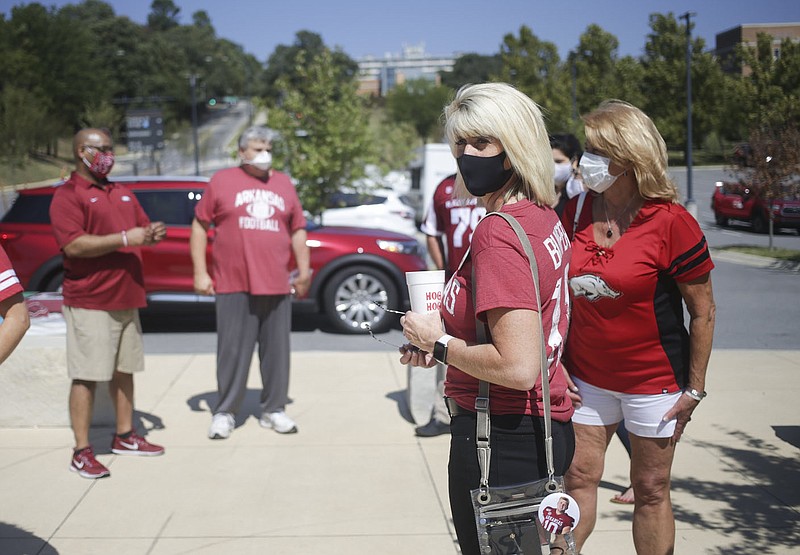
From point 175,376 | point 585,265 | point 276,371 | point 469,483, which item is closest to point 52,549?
point 276,371

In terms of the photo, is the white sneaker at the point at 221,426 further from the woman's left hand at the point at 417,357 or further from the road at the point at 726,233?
the woman's left hand at the point at 417,357

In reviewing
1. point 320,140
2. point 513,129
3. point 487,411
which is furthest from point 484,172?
point 320,140

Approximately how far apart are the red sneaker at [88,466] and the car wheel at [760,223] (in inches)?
679

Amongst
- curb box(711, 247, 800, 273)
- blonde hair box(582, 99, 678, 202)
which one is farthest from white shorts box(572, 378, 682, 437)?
curb box(711, 247, 800, 273)

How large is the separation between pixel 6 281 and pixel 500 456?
1.63 metres

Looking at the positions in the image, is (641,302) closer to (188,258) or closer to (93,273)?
(93,273)

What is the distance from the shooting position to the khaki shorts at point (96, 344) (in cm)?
483

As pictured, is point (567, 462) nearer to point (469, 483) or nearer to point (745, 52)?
point (469, 483)

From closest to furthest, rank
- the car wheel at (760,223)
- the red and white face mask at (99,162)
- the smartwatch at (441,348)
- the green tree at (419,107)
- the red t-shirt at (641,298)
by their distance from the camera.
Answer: the smartwatch at (441,348) < the red t-shirt at (641,298) < the red and white face mask at (99,162) < the car wheel at (760,223) < the green tree at (419,107)

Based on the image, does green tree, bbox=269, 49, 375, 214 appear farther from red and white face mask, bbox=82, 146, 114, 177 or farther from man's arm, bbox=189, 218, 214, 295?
red and white face mask, bbox=82, 146, 114, 177

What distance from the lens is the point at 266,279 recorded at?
5.63m

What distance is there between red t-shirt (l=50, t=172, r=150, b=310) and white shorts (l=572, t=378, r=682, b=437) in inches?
118

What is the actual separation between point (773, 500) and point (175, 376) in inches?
197

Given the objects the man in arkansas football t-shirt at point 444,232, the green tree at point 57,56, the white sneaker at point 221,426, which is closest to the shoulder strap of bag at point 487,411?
the man in arkansas football t-shirt at point 444,232
